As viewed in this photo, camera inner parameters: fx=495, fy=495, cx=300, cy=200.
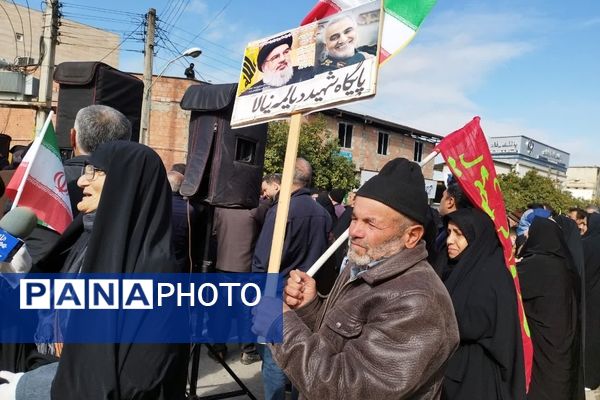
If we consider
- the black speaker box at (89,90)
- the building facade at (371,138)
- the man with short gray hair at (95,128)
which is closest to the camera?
the man with short gray hair at (95,128)

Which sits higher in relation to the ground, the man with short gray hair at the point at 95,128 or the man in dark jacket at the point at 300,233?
the man with short gray hair at the point at 95,128

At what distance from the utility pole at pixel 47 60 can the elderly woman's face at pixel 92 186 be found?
9.94 metres

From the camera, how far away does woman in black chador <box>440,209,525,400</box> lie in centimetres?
262

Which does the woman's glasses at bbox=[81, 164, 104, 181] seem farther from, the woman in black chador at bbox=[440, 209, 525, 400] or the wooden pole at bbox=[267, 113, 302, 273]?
the woman in black chador at bbox=[440, 209, 525, 400]

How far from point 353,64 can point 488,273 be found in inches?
57.9

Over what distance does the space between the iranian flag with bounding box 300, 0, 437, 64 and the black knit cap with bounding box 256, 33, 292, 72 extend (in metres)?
0.12

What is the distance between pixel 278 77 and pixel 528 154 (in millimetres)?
73738

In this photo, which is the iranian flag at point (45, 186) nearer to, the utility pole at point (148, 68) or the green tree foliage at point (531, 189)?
the utility pole at point (148, 68)

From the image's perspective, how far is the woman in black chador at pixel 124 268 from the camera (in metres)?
1.62

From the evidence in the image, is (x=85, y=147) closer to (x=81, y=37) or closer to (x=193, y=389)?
(x=193, y=389)

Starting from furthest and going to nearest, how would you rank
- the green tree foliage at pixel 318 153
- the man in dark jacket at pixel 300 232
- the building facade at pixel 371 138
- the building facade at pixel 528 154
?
the building facade at pixel 528 154 → the building facade at pixel 371 138 → the green tree foliage at pixel 318 153 → the man in dark jacket at pixel 300 232

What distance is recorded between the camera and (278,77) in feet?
7.62

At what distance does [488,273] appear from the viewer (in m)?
2.78

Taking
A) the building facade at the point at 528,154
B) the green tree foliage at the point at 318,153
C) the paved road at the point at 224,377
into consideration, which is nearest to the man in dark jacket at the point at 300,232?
the paved road at the point at 224,377
